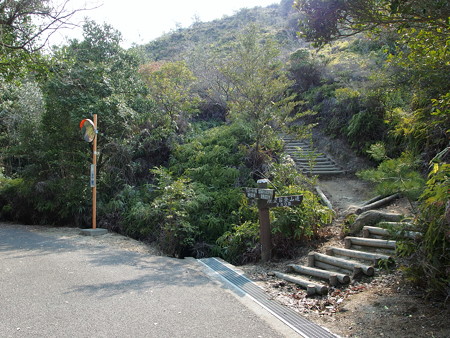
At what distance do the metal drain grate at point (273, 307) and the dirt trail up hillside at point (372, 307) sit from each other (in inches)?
5.7

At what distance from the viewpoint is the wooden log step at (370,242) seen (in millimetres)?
6425

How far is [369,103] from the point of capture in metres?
12.8

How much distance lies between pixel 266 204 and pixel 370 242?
200 cm

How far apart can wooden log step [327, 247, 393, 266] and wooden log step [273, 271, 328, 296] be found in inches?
40.7

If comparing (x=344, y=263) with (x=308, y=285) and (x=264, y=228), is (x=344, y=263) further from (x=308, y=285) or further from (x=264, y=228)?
(x=264, y=228)

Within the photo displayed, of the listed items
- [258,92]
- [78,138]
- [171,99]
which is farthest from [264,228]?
[171,99]

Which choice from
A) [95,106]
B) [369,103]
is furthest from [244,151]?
[95,106]

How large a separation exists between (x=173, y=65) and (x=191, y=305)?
1423cm

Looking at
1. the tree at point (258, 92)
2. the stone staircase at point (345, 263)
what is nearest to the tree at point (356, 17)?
the stone staircase at point (345, 263)

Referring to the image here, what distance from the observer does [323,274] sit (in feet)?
20.6

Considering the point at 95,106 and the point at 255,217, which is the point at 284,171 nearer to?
the point at 255,217

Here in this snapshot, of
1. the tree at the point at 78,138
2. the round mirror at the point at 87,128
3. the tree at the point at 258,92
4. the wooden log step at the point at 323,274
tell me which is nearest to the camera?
the wooden log step at the point at 323,274

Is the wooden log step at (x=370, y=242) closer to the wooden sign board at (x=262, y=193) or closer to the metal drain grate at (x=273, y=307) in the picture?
the wooden sign board at (x=262, y=193)

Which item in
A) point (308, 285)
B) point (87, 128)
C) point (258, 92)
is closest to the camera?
point (308, 285)
